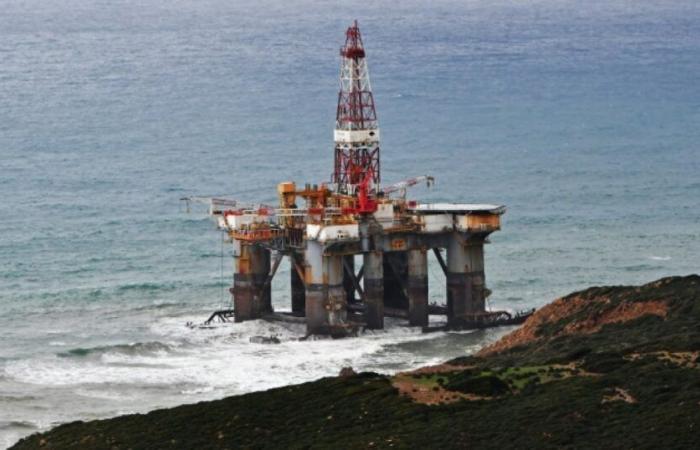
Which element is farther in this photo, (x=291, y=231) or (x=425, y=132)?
(x=425, y=132)

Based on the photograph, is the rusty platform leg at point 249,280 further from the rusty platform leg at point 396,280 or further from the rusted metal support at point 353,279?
the rusty platform leg at point 396,280

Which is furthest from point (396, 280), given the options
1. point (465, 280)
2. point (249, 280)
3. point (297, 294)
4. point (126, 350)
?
point (126, 350)

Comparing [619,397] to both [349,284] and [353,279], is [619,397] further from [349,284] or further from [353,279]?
[349,284]

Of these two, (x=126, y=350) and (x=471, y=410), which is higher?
(x=471, y=410)

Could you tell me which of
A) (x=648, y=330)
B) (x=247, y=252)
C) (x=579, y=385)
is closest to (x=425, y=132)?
(x=247, y=252)

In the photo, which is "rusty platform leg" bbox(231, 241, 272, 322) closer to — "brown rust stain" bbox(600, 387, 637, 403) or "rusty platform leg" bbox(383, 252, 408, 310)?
"rusty platform leg" bbox(383, 252, 408, 310)

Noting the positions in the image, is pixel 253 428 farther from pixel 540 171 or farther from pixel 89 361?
pixel 540 171

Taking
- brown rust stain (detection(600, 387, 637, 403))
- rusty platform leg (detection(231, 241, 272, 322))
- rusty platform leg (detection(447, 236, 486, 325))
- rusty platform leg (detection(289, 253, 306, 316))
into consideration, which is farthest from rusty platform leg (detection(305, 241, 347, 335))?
brown rust stain (detection(600, 387, 637, 403))
